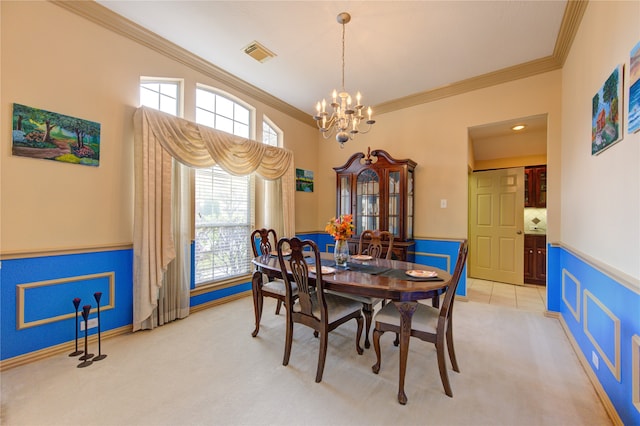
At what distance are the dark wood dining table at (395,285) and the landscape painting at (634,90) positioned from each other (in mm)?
1329

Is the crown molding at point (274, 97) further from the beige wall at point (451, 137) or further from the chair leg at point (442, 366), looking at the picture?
the chair leg at point (442, 366)

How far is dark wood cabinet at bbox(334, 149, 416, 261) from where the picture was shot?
12.7 feet

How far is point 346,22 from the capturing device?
8.14ft

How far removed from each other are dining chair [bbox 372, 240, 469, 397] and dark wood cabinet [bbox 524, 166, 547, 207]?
3.91 metres

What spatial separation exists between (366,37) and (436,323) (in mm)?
2782

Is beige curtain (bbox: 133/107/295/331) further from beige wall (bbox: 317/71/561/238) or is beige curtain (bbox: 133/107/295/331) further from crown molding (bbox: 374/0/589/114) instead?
crown molding (bbox: 374/0/589/114)

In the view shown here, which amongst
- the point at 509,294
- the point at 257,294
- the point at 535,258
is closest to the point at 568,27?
the point at 509,294

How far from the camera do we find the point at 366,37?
271 cm

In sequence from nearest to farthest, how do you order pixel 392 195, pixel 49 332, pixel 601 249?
pixel 601 249 → pixel 49 332 → pixel 392 195

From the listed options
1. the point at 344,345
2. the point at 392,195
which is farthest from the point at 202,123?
the point at 344,345

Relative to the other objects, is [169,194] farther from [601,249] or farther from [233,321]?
[601,249]

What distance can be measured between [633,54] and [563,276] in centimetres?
231

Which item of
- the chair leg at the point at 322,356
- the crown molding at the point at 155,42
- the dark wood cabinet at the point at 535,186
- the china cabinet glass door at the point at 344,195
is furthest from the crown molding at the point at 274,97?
the chair leg at the point at 322,356

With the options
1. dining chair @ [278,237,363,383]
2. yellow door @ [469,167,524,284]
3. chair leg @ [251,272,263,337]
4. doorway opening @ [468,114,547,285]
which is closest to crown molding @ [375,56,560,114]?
doorway opening @ [468,114,547,285]
